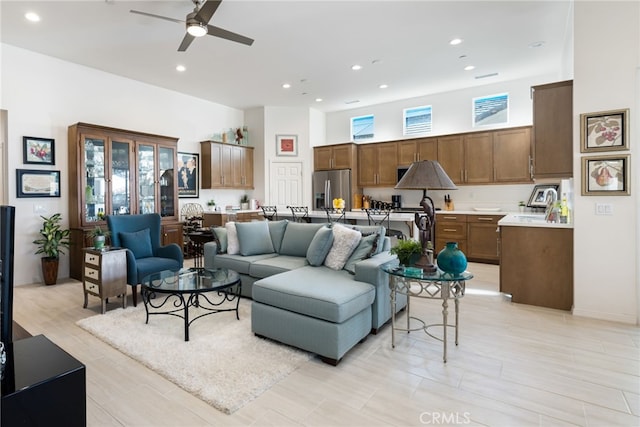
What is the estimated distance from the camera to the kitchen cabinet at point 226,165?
6867mm

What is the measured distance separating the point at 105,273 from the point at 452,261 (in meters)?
3.38

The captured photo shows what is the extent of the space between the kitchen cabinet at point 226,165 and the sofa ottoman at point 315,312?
4.62 metres

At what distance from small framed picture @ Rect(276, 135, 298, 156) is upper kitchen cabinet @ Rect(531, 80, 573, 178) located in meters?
5.12

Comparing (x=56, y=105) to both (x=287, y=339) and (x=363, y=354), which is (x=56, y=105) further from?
(x=363, y=354)

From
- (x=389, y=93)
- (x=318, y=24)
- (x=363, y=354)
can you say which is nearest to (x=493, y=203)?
(x=389, y=93)

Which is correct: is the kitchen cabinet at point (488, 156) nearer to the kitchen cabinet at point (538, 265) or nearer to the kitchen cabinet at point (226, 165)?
the kitchen cabinet at point (538, 265)

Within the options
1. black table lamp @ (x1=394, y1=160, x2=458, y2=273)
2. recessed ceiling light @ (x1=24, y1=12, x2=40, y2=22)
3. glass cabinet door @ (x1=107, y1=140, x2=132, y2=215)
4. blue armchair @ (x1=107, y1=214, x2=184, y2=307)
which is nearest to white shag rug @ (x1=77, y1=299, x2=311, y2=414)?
blue armchair @ (x1=107, y1=214, x2=184, y2=307)

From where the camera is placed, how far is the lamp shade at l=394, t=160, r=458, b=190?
105 inches

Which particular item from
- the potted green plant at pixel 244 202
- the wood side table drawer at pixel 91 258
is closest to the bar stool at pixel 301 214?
the potted green plant at pixel 244 202

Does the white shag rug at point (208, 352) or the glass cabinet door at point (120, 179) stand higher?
the glass cabinet door at point (120, 179)

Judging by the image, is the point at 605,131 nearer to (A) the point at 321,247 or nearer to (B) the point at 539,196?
(B) the point at 539,196

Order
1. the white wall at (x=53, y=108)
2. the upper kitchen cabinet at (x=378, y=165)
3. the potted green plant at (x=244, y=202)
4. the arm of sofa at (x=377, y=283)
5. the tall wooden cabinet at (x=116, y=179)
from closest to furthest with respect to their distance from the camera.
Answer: the arm of sofa at (x=377, y=283), the white wall at (x=53, y=108), the tall wooden cabinet at (x=116, y=179), the upper kitchen cabinet at (x=378, y=165), the potted green plant at (x=244, y=202)

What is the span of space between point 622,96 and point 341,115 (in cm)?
574

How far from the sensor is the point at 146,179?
5531 mm
